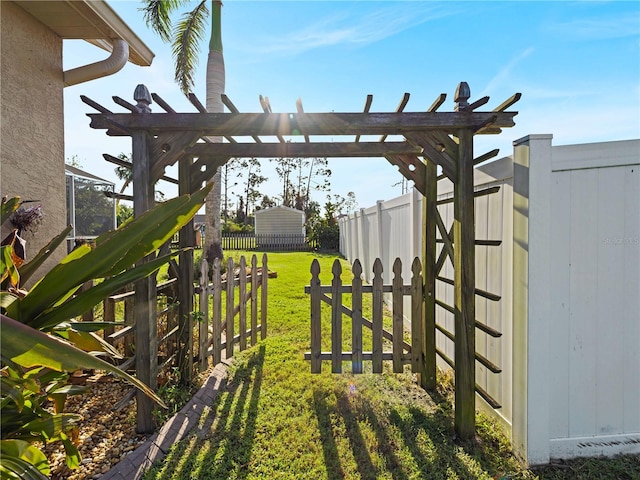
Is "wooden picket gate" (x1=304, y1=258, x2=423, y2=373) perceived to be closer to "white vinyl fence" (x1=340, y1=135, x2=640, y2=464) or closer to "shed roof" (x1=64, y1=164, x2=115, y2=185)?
"white vinyl fence" (x1=340, y1=135, x2=640, y2=464)

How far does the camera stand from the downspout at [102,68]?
3886 mm

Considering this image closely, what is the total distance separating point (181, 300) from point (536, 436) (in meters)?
3.13

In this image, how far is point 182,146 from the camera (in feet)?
8.23

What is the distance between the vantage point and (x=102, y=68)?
3920 millimetres

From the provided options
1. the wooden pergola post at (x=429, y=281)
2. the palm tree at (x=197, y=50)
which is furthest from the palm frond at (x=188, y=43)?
the wooden pergola post at (x=429, y=281)

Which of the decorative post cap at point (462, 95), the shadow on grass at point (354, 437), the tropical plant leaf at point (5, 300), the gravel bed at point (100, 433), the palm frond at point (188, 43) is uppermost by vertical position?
the palm frond at point (188, 43)

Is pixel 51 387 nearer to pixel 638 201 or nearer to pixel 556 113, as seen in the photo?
pixel 638 201

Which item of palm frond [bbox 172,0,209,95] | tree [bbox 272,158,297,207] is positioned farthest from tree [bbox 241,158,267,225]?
palm frond [bbox 172,0,209,95]

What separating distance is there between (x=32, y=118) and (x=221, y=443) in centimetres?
391

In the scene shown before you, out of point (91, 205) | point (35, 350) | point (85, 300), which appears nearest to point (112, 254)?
point (85, 300)

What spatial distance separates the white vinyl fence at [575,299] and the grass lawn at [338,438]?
27cm

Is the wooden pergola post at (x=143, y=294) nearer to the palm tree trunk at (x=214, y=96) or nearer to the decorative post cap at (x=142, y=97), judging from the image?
the decorative post cap at (x=142, y=97)

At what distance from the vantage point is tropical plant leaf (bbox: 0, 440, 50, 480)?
39.9 inches

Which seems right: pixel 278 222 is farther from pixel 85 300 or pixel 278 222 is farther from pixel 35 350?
pixel 35 350
